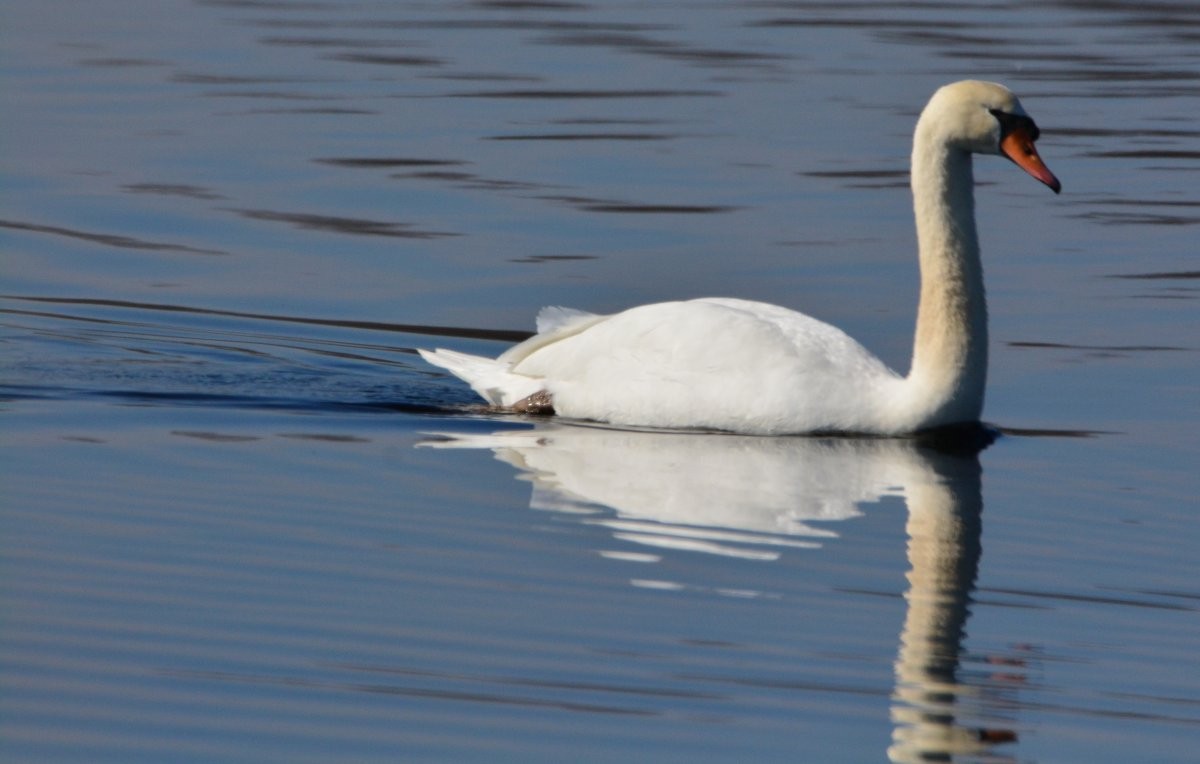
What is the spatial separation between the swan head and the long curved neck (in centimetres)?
6

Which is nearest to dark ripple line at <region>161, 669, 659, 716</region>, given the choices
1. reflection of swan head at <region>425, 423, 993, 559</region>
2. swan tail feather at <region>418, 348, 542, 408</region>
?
reflection of swan head at <region>425, 423, 993, 559</region>

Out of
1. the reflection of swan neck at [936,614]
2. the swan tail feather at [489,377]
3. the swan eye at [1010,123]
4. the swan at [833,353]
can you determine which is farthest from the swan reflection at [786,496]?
the swan eye at [1010,123]

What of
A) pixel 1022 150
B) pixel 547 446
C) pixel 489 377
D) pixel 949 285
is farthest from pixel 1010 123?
pixel 489 377

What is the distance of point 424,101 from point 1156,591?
482 inches

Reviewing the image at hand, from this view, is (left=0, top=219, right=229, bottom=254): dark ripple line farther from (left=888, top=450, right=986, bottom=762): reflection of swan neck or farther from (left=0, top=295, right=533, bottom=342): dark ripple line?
(left=888, top=450, right=986, bottom=762): reflection of swan neck

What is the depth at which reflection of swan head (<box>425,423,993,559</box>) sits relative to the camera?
25.2 feet

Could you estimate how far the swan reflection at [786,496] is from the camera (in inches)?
253

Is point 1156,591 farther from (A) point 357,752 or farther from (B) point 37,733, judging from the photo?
(B) point 37,733

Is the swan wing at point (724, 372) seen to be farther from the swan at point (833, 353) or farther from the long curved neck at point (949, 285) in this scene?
the long curved neck at point (949, 285)

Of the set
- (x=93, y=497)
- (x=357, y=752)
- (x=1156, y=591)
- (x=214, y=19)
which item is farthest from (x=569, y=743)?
(x=214, y=19)

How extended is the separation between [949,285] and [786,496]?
1.72 m

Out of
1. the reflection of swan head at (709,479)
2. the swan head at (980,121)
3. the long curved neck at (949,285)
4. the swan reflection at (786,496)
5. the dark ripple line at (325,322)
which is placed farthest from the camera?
the dark ripple line at (325,322)

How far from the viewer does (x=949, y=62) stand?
2066cm

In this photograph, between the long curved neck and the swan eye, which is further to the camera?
the swan eye
